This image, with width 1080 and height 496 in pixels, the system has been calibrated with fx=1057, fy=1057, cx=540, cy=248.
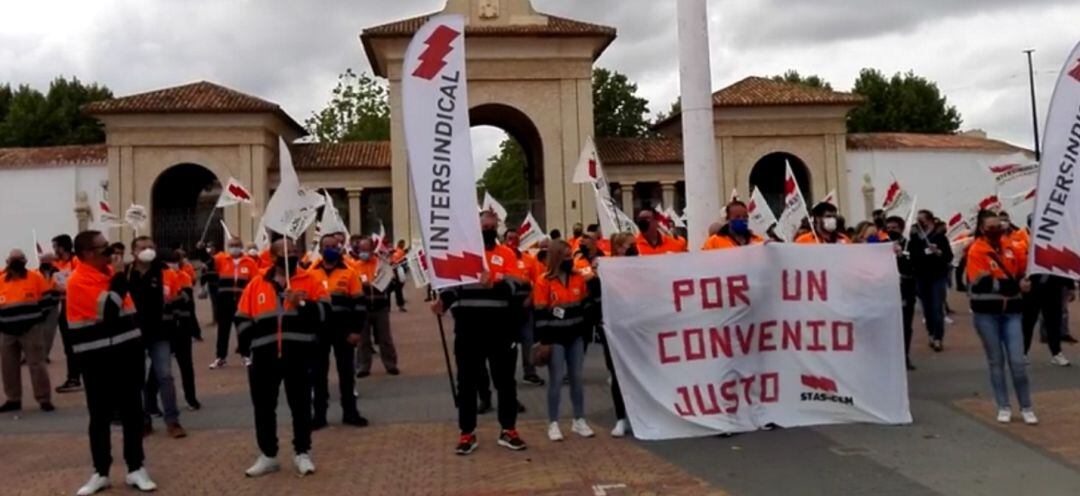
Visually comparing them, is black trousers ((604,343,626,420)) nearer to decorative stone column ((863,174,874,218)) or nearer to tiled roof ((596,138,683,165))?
tiled roof ((596,138,683,165))

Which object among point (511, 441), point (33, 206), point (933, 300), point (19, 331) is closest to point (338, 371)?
point (511, 441)

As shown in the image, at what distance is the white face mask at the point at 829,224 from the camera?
10.7 meters

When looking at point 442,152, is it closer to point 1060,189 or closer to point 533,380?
point 533,380

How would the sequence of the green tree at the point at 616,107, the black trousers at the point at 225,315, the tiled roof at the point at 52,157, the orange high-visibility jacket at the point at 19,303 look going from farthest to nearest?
1. the green tree at the point at 616,107
2. the tiled roof at the point at 52,157
3. the black trousers at the point at 225,315
4. the orange high-visibility jacket at the point at 19,303

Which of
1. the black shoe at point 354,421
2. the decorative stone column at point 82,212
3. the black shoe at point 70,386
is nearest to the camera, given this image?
the black shoe at point 354,421

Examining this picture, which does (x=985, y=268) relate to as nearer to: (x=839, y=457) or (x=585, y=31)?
(x=839, y=457)

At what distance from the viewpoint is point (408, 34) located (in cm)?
4241

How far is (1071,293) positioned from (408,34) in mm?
31032

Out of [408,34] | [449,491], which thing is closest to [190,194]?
[408,34]

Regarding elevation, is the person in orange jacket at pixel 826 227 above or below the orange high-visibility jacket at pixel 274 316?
above

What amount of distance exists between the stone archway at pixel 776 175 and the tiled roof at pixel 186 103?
21.1m

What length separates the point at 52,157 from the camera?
4247 centimetres

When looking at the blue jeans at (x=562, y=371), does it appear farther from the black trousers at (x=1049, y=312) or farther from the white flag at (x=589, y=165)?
the black trousers at (x=1049, y=312)

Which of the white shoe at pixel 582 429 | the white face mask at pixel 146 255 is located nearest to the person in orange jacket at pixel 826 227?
the white shoe at pixel 582 429
